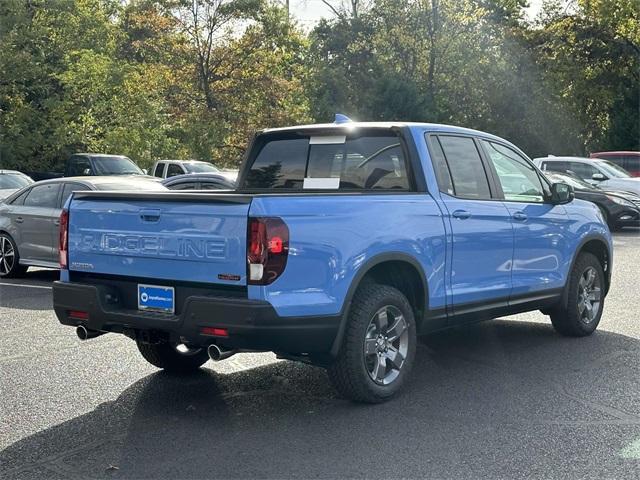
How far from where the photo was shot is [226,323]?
518 cm

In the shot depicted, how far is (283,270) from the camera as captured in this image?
520 cm

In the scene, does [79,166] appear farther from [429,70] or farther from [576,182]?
[429,70]

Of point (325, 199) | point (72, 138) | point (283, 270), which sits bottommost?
point (72, 138)

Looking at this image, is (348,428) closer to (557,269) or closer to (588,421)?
(588,421)

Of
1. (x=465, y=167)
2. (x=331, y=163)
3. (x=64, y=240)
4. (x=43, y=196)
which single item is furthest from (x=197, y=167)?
(x=64, y=240)

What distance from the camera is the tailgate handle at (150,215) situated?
5559mm

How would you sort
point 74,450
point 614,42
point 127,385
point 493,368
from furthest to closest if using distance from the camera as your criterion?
point 614,42
point 493,368
point 127,385
point 74,450

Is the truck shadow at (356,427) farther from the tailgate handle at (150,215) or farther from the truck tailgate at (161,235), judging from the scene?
the tailgate handle at (150,215)

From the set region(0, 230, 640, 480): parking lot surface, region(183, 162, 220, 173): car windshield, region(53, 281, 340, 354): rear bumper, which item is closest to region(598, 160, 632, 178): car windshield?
region(183, 162, 220, 173): car windshield

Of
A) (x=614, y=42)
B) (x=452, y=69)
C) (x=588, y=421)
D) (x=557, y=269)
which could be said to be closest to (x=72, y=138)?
(x=452, y=69)

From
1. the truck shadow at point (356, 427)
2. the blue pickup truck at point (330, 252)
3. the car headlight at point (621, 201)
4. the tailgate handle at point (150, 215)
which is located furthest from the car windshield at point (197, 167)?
the tailgate handle at point (150, 215)

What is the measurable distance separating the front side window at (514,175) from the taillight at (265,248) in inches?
107

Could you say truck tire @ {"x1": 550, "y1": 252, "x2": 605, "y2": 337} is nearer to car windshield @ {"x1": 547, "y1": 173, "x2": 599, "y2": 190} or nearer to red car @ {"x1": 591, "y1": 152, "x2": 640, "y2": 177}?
car windshield @ {"x1": 547, "y1": 173, "x2": 599, "y2": 190}

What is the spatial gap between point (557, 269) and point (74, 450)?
457cm
